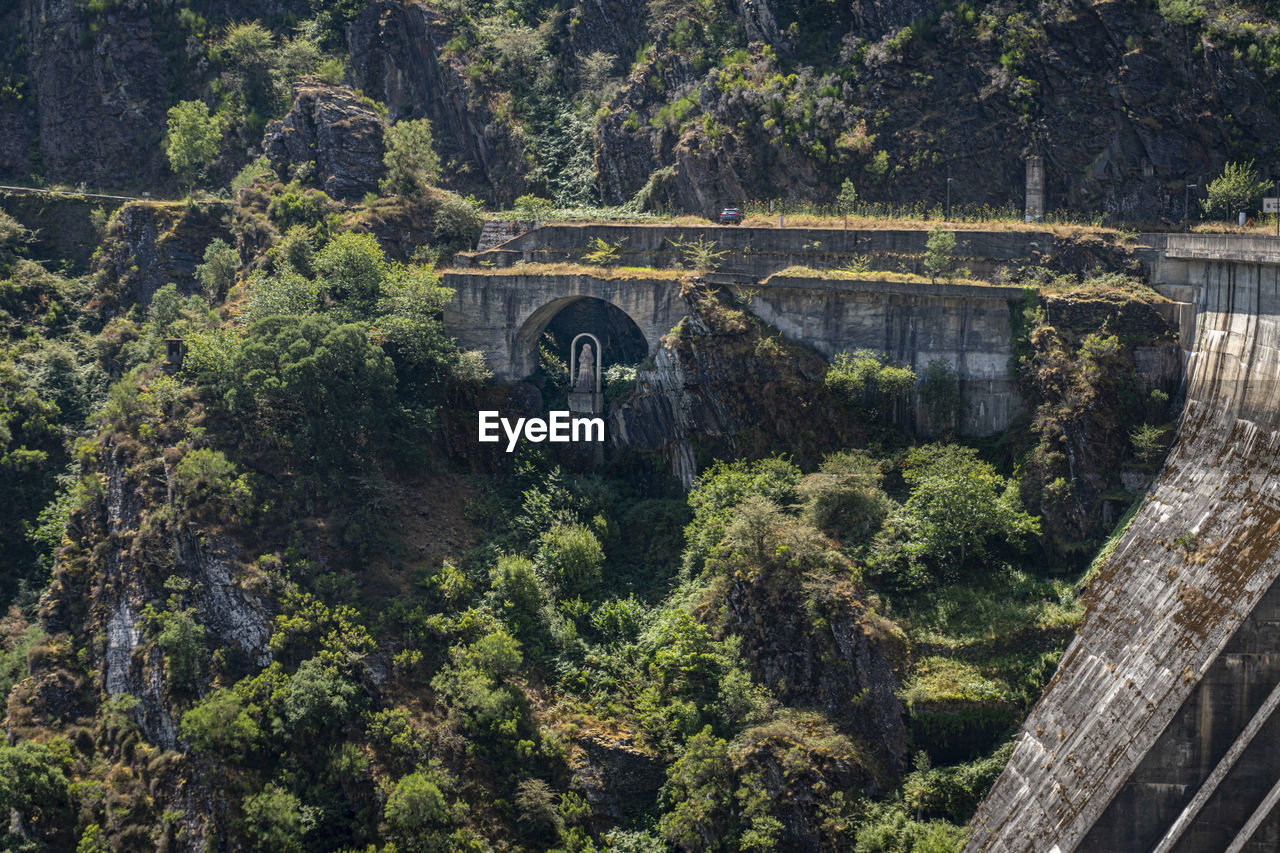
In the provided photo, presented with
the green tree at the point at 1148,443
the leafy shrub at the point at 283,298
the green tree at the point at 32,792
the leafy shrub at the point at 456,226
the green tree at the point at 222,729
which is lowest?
the green tree at the point at 32,792

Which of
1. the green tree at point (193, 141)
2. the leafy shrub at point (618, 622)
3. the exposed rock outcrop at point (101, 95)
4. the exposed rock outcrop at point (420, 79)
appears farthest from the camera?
the exposed rock outcrop at point (101, 95)

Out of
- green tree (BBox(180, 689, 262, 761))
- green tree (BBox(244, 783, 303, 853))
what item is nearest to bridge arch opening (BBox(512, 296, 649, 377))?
green tree (BBox(180, 689, 262, 761))

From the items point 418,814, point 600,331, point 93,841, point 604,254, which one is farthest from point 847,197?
point 93,841

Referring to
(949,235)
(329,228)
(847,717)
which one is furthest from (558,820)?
(329,228)

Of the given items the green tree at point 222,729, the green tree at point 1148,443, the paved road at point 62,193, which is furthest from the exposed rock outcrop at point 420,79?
the green tree at point 1148,443

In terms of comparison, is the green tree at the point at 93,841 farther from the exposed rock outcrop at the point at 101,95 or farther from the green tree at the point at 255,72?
the green tree at the point at 255,72

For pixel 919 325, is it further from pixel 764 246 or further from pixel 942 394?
pixel 764 246
